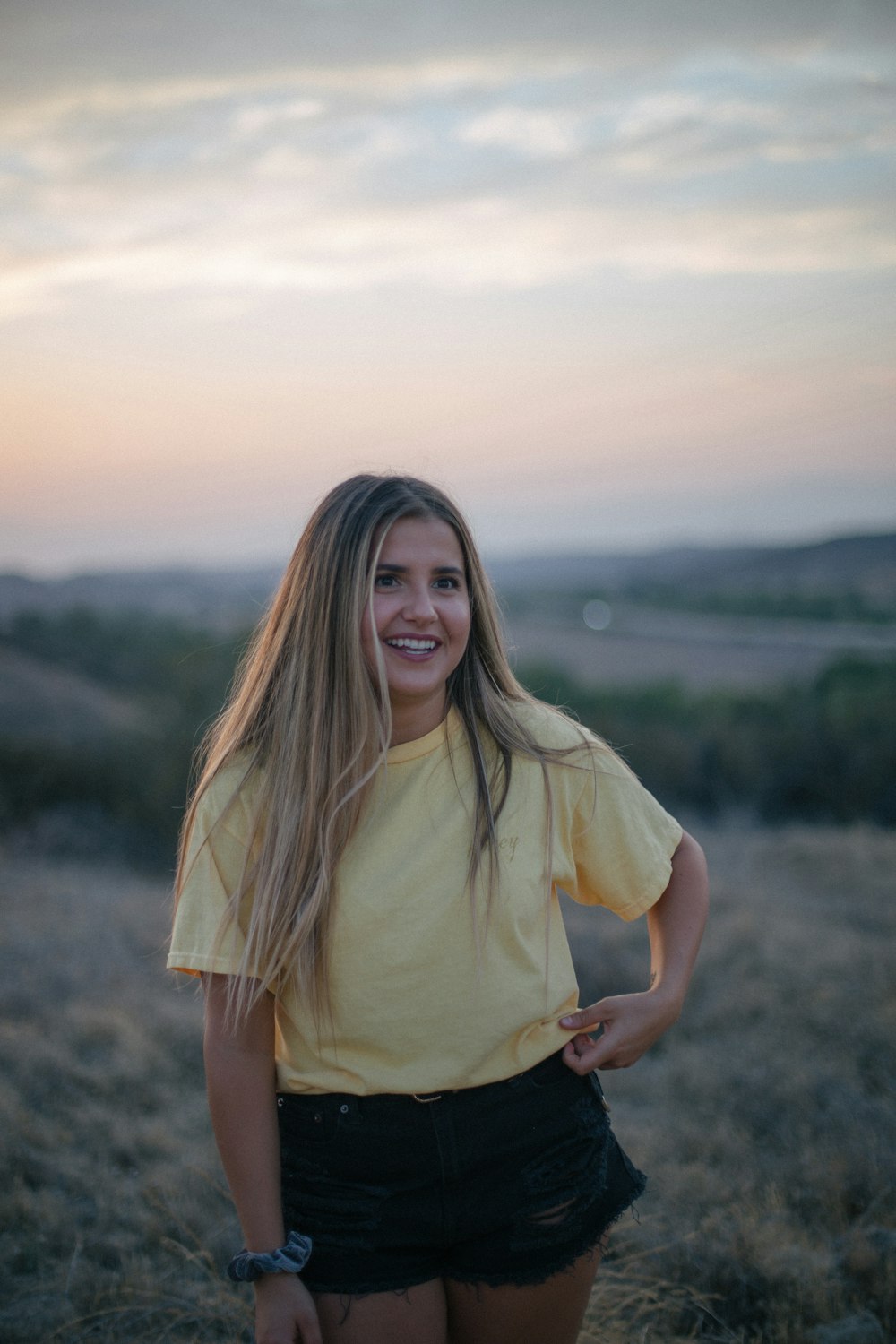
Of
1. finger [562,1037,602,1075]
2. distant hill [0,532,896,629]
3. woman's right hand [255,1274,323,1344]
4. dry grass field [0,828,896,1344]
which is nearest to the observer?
woman's right hand [255,1274,323,1344]

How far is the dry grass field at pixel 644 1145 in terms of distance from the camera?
2588 millimetres

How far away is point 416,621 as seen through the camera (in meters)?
1.68

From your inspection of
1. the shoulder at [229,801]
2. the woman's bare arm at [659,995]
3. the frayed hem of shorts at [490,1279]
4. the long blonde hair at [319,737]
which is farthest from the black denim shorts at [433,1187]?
the shoulder at [229,801]

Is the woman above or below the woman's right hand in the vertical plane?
above

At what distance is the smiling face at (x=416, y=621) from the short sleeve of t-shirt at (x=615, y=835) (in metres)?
0.29

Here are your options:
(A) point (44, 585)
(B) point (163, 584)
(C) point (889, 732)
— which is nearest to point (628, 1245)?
(C) point (889, 732)

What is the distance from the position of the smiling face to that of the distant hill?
19.0 metres

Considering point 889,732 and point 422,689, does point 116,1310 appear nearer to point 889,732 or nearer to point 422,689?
point 422,689

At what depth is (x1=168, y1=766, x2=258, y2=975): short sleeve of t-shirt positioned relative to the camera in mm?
1532

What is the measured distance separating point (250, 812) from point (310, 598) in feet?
1.27

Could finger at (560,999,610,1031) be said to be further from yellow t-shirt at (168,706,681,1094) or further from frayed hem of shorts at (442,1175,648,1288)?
frayed hem of shorts at (442,1175,648,1288)

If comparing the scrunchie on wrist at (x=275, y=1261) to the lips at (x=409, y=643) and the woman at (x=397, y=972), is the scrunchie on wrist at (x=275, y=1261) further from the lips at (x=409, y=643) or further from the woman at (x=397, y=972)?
the lips at (x=409, y=643)

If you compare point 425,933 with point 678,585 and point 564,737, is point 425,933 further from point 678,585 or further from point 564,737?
point 678,585

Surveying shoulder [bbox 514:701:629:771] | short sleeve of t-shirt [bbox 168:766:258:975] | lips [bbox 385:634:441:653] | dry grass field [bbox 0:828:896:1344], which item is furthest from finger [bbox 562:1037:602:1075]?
dry grass field [bbox 0:828:896:1344]
